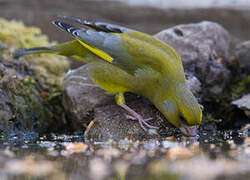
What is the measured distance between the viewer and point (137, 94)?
509cm

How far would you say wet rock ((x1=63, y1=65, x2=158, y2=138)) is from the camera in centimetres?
466

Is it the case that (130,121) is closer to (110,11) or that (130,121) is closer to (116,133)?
(116,133)

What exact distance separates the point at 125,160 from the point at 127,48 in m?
1.97

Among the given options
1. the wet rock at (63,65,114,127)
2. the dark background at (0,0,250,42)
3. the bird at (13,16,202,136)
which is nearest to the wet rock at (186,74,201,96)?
the bird at (13,16,202,136)

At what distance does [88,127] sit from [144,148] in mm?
1449

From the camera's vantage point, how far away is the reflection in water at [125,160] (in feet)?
8.59

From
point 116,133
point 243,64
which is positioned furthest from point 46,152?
point 243,64

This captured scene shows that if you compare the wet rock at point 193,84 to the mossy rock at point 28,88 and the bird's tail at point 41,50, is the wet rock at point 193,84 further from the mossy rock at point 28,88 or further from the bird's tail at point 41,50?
the mossy rock at point 28,88

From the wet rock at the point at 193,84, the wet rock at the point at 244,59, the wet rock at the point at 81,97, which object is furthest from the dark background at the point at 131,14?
the wet rock at the point at 193,84

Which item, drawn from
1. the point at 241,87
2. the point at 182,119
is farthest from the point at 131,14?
the point at 182,119

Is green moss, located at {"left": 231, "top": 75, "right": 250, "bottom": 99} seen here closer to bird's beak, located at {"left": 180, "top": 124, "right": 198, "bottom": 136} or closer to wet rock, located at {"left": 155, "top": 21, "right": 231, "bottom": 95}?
Result: wet rock, located at {"left": 155, "top": 21, "right": 231, "bottom": 95}

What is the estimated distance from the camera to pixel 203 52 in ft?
18.3

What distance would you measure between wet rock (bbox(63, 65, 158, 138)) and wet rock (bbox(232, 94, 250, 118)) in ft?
4.05

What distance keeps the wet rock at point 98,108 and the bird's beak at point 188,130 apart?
1.50ft
